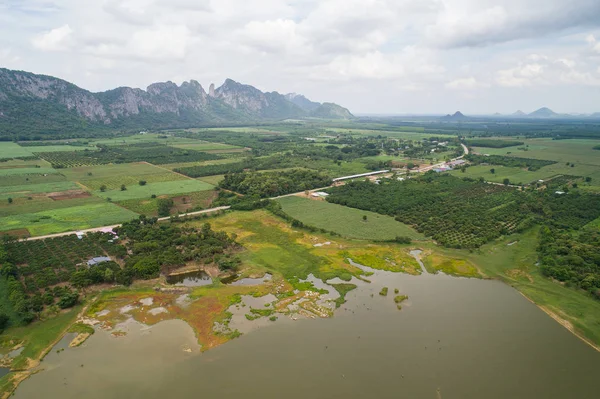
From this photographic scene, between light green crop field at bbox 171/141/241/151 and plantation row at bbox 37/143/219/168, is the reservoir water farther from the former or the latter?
light green crop field at bbox 171/141/241/151

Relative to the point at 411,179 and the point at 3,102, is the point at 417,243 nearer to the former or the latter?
the point at 411,179

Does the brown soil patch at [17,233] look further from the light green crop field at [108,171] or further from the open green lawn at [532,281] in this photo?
the open green lawn at [532,281]

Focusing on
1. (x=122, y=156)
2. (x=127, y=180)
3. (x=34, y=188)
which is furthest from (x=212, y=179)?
(x=122, y=156)

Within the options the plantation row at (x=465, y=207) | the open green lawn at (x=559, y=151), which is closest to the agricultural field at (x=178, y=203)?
the plantation row at (x=465, y=207)

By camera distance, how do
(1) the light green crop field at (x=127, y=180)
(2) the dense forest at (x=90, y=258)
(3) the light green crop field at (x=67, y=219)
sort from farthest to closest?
(1) the light green crop field at (x=127, y=180)
(3) the light green crop field at (x=67, y=219)
(2) the dense forest at (x=90, y=258)

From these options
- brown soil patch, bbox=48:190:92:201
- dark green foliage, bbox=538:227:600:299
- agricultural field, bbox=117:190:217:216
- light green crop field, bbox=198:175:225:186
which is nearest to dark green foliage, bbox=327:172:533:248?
dark green foliage, bbox=538:227:600:299

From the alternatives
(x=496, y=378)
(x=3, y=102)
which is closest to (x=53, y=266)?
(x=496, y=378)
